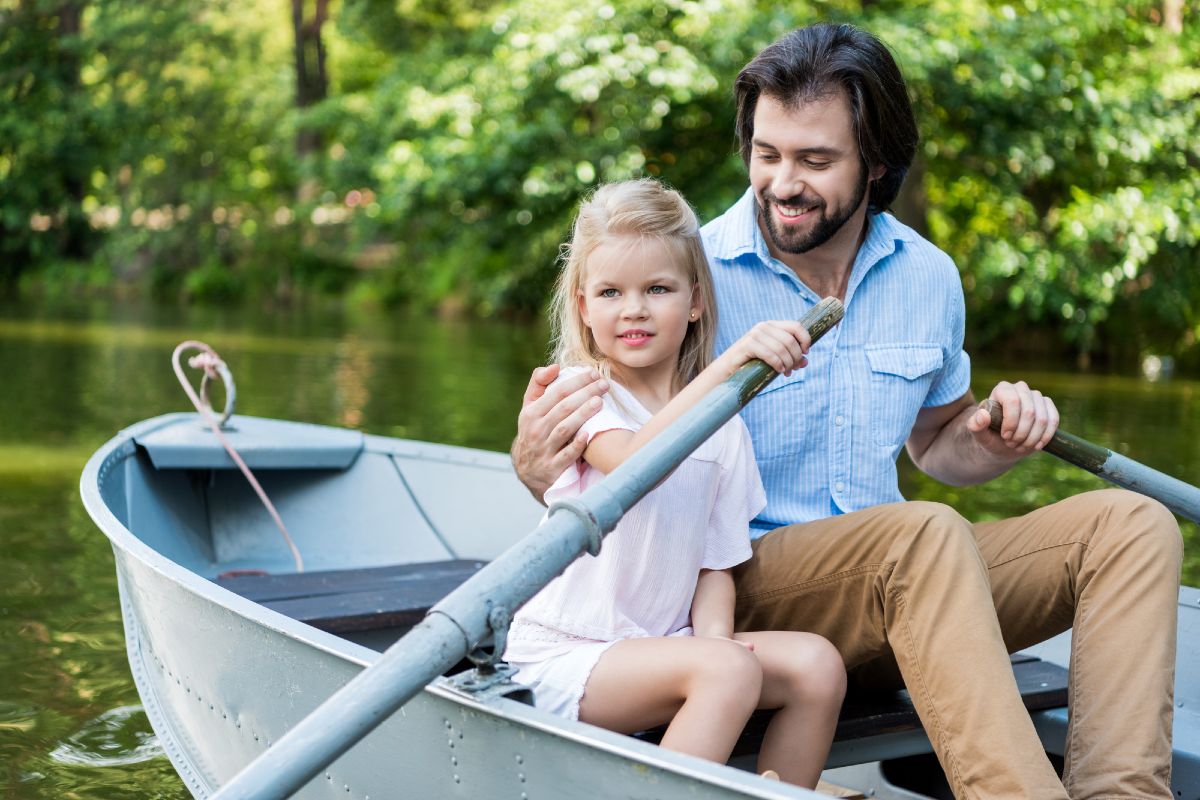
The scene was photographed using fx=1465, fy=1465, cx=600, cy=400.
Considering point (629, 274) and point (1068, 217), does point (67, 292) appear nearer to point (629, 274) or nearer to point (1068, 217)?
point (1068, 217)

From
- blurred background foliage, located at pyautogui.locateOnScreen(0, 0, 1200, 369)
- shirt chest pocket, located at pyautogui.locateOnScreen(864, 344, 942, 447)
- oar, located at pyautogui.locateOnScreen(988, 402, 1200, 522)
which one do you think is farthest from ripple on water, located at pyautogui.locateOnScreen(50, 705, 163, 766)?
blurred background foliage, located at pyautogui.locateOnScreen(0, 0, 1200, 369)

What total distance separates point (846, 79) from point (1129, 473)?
85 cm

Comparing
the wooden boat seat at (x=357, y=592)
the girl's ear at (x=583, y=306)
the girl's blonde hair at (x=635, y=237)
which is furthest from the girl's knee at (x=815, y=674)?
the wooden boat seat at (x=357, y=592)

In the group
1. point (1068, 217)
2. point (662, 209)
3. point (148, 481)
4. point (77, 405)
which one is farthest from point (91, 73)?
point (662, 209)

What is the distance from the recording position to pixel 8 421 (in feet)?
30.6

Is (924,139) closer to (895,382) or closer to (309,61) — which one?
(895,382)

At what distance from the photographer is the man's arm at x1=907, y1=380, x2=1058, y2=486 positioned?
246 cm

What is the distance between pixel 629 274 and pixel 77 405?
861cm

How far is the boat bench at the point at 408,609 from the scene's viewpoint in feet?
7.99

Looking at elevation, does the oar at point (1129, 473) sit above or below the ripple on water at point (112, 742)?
above

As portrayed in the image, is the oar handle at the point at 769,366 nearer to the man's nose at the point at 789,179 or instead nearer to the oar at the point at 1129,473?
the man's nose at the point at 789,179

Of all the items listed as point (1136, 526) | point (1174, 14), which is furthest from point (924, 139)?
point (1136, 526)

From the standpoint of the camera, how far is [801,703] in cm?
220

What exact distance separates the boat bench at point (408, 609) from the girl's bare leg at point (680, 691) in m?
0.12
